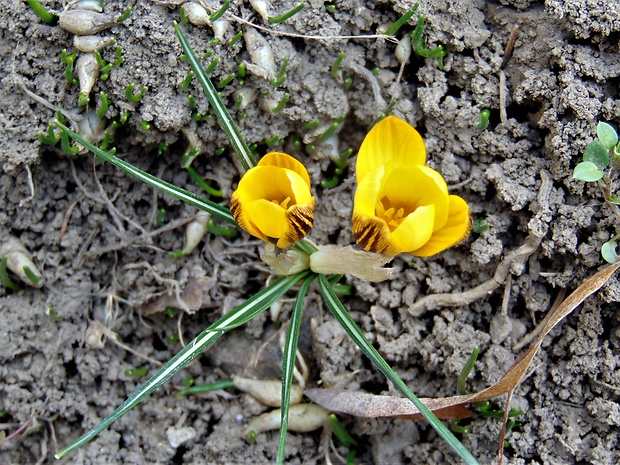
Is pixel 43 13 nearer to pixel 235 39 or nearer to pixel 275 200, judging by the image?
pixel 235 39

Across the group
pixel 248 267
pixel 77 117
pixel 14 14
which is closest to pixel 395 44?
pixel 248 267

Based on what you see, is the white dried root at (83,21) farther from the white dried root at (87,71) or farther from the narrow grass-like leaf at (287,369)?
the narrow grass-like leaf at (287,369)

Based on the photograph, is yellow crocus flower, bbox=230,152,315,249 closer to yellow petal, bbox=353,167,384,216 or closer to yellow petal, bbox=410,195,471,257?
yellow petal, bbox=353,167,384,216

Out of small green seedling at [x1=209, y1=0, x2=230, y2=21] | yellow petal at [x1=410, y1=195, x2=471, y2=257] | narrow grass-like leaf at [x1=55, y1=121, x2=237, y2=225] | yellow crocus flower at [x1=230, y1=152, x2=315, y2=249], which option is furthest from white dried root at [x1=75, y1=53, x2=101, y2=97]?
yellow petal at [x1=410, y1=195, x2=471, y2=257]

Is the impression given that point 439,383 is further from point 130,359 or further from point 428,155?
point 130,359

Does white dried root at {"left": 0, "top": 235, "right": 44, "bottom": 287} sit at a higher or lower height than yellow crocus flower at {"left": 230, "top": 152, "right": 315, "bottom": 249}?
lower

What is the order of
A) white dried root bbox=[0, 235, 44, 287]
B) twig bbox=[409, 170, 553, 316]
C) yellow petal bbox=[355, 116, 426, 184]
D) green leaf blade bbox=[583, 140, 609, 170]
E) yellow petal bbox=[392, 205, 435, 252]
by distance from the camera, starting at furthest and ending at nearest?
white dried root bbox=[0, 235, 44, 287], twig bbox=[409, 170, 553, 316], green leaf blade bbox=[583, 140, 609, 170], yellow petal bbox=[355, 116, 426, 184], yellow petal bbox=[392, 205, 435, 252]

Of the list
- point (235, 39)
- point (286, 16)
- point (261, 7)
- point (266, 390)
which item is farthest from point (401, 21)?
point (266, 390)
